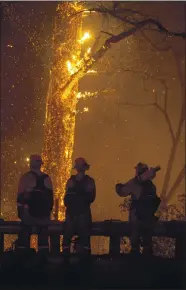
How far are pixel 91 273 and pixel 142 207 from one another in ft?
5.76

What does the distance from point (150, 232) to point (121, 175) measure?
912 inches

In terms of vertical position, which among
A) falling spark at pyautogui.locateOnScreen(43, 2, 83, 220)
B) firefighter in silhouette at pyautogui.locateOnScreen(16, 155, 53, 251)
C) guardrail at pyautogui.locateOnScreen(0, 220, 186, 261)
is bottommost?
guardrail at pyautogui.locateOnScreen(0, 220, 186, 261)

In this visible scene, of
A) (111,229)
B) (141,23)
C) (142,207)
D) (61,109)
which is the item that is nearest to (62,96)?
(61,109)

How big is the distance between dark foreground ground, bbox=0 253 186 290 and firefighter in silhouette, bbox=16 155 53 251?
1.60 ft

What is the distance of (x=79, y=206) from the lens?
765cm

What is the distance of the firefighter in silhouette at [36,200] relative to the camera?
7.29 m

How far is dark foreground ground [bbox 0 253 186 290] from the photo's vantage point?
6.07m

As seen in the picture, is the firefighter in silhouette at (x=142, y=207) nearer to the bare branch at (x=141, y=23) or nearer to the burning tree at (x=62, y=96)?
the bare branch at (x=141, y=23)

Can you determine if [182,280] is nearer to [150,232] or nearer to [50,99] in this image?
[150,232]

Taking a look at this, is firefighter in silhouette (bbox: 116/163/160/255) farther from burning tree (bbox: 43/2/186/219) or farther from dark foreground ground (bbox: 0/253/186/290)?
burning tree (bbox: 43/2/186/219)

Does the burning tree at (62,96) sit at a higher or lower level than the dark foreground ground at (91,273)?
higher

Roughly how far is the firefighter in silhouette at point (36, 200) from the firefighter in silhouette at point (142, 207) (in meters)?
1.35

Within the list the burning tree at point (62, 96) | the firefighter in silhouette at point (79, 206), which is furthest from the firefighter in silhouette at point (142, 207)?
the burning tree at point (62, 96)

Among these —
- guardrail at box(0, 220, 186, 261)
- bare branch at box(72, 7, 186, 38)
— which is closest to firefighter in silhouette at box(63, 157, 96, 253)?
guardrail at box(0, 220, 186, 261)
